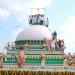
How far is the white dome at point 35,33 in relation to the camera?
57244 millimetres

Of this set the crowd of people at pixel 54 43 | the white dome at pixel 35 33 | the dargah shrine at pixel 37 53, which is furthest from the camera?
the white dome at pixel 35 33

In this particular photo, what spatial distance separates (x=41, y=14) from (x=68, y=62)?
13.5 metres

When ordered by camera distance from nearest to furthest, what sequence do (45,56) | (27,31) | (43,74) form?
(43,74) < (45,56) < (27,31)

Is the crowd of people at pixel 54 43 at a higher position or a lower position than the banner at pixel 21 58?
higher

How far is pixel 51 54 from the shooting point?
52.1 metres

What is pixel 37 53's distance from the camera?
52.3 m

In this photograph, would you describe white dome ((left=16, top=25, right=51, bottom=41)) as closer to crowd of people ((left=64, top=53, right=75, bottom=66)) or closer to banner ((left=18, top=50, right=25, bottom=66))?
crowd of people ((left=64, top=53, right=75, bottom=66))

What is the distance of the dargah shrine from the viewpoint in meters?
46.7

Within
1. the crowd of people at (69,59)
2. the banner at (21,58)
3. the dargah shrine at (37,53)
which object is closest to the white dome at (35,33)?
the dargah shrine at (37,53)

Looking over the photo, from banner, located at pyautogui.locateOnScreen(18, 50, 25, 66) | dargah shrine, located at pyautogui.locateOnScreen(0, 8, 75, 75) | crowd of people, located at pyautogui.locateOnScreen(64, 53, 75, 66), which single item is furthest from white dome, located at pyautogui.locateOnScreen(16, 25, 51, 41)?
banner, located at pyautogui.locateOnScreen(18, 50, 25, 66)

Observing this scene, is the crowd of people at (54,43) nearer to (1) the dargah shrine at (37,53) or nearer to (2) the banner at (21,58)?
(1) the dargah shrine at (37,53)

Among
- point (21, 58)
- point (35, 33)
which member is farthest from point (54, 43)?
point (21, 58)

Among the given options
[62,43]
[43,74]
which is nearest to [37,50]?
[62,43]

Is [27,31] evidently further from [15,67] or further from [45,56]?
[15,67]
